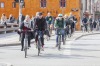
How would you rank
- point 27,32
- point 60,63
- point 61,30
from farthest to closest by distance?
point 61,30, point 27,32, point 60,63

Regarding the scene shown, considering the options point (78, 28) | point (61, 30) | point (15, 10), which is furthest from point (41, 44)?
point (15, 10)

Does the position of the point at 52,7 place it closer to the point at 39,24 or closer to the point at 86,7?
the point at 86,7

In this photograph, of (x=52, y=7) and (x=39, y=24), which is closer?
(x=39, y=24)

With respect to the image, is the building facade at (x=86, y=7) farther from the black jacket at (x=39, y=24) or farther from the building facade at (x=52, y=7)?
the black jacket at (x=39, y=24)

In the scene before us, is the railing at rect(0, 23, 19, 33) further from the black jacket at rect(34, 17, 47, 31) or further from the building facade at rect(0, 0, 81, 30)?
the black jacket at rect(34, 17, 47, 31)

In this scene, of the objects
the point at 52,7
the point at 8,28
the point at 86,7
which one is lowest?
the point at 8,28

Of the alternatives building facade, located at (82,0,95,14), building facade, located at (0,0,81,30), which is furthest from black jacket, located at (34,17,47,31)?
building facade, located at (82,0,95,14)

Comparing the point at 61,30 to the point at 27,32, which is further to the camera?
the point at 61,30

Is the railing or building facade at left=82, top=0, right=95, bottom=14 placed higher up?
building facade at left=82, top=0, right=95, bottom=14

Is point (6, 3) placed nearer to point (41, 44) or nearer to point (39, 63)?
point (41, 44)

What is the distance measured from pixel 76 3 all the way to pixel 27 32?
42598mm

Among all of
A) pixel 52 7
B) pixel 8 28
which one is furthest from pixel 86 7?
pixel 8 28

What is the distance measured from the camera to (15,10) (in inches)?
2611

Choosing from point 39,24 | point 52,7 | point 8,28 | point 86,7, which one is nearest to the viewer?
point 39,24
